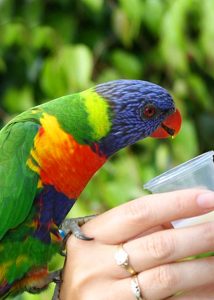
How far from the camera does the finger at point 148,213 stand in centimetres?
86

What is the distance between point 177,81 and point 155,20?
0.78 ft

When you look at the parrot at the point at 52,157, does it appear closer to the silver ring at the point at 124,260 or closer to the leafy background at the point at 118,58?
the silver ring at the point at 124,260

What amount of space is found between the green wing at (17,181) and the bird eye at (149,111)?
21 cm

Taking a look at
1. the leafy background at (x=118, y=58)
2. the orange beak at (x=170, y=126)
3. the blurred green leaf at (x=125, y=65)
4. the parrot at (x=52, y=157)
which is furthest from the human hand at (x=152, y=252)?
the blurred green leaf at (x=125, y=65)

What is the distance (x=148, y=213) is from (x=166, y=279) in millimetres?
101

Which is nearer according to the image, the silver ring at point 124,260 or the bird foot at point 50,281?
the silver ring at point 124,260

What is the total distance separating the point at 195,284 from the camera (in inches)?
34.7

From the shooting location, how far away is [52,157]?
3.38ft

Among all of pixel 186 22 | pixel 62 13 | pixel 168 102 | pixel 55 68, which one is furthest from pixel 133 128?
pixel 62 13

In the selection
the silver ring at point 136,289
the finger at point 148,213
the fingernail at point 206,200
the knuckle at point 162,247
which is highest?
the fingernail at point 206,200

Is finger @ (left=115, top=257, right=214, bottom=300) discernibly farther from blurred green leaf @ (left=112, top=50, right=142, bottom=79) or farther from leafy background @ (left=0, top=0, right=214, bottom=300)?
blurred green leaf @ (left=112, top=50, right=142, bottom=79)

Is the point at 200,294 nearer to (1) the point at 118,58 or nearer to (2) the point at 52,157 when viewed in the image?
(2) the point at 52,157

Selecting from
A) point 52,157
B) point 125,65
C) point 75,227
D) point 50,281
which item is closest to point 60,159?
point 52,157

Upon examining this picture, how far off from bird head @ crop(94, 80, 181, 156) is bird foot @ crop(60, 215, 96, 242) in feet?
0.50
